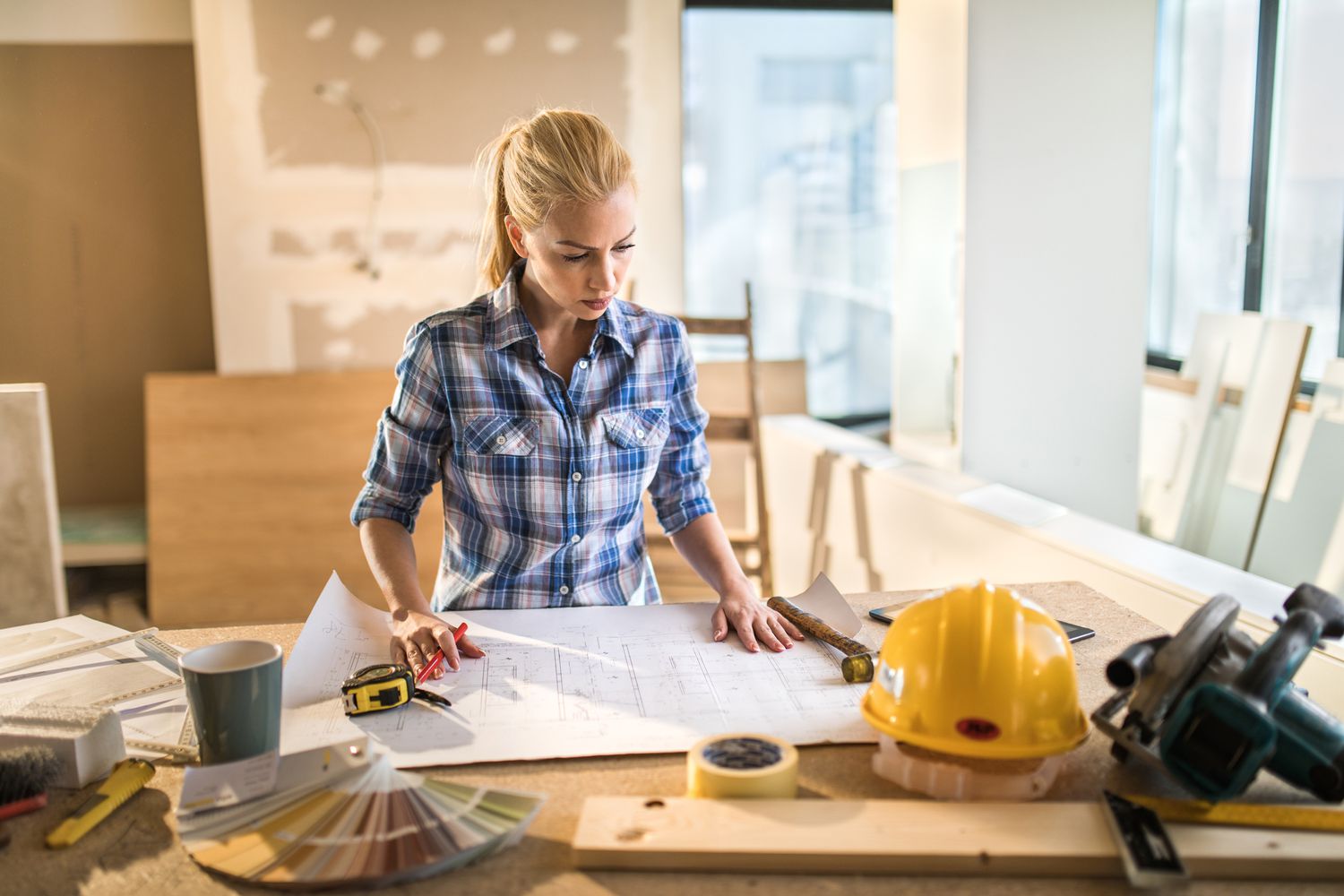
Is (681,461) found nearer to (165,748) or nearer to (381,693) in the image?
(381,693)

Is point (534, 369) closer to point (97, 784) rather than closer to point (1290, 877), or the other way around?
point (97, 784)

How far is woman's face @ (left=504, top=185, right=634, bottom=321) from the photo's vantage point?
1.58 meters

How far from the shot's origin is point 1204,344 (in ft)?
10.0

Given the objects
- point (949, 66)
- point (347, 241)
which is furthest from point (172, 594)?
point (949, 66)

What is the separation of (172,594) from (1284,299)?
3.69 m

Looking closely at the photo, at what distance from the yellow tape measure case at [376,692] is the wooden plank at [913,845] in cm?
33

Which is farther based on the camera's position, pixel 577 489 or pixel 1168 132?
pixel 1168 132

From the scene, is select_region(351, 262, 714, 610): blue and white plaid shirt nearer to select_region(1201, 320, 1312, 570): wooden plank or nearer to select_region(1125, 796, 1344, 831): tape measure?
select_region(1125, 796, 1344, 831): tape measure

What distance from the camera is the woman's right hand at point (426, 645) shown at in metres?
1.33

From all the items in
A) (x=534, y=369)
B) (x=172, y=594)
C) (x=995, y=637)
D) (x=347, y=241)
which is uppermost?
(x=347, y=241)

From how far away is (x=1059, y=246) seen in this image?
2828 millimetres

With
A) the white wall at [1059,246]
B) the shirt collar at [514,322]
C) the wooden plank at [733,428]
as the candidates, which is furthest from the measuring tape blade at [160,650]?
the wooden plank at [733,428]

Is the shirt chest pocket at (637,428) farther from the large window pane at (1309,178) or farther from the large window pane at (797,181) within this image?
the large window pane at (797,181)

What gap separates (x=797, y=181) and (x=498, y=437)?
287 centimetres
